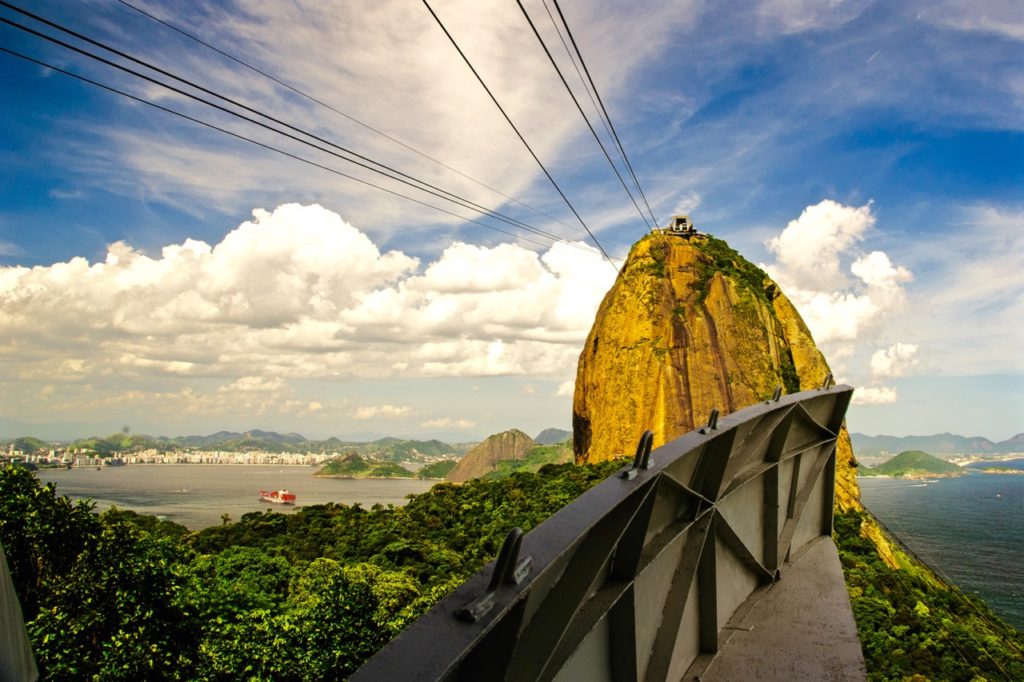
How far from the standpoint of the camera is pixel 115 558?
1467cm

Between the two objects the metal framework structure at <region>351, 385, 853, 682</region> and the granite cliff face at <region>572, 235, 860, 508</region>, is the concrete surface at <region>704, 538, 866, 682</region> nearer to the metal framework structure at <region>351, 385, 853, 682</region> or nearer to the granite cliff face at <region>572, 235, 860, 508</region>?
the metal framework structure at <region>351, 385, 853, 682</region>

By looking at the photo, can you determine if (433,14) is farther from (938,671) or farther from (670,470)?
(938,671)

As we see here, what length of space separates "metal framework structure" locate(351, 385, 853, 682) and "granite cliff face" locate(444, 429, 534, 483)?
155m

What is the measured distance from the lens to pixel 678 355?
3391cm

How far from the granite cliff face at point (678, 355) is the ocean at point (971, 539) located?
45.2 feet

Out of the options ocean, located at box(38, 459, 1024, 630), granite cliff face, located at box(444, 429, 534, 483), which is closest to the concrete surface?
ocean, located at box(38, 459, 1024, 630)

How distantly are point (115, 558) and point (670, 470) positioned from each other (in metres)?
16.3

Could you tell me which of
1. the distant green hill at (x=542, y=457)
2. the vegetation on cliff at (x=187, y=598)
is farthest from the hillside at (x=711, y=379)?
the distant green hill at (x=542, y=457)

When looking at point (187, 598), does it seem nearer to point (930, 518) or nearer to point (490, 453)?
point (490, 453)

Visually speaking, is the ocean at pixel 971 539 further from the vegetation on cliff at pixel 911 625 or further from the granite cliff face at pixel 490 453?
the granite cliff face at pixel 490 453

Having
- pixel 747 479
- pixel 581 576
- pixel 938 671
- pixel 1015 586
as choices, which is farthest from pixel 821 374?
pixel 1015 586

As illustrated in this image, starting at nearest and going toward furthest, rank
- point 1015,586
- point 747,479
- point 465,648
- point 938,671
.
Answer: point 465,648
point 747,479
point 938,671
point 1015,586

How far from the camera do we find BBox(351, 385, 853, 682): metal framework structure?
1.97 metres

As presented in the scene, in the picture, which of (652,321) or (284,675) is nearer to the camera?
(284,675)
